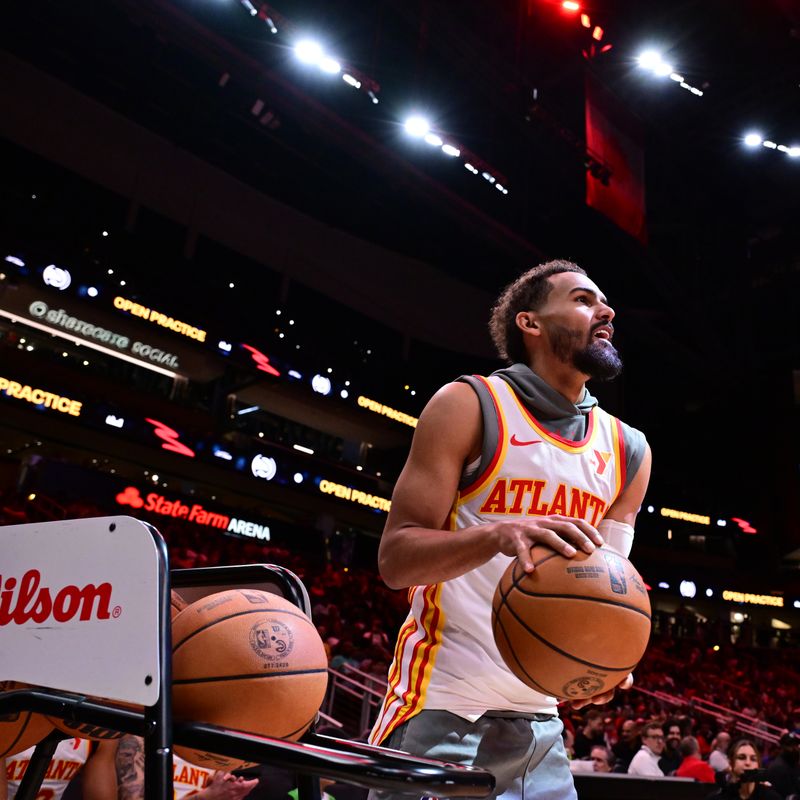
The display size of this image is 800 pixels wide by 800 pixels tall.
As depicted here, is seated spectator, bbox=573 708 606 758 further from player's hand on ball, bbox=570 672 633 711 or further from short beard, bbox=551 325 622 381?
player's hand on ball, bbox=570 672 633 711

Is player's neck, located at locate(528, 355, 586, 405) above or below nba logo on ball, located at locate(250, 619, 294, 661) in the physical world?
above

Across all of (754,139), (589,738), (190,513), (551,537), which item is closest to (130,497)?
(190,513)

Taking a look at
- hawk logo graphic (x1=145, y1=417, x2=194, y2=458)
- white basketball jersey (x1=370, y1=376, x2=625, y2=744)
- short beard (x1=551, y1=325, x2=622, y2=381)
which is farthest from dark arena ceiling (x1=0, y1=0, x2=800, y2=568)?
white basketball jersey (x1=370, y1=376, x2=625, y2=744)

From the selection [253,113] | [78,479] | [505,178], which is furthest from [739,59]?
[78,479]

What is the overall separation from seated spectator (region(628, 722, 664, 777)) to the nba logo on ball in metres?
6.83

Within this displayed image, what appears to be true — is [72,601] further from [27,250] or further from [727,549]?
[727,549]

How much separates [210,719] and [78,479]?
602 inches

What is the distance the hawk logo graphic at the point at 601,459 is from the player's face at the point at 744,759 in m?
6.07

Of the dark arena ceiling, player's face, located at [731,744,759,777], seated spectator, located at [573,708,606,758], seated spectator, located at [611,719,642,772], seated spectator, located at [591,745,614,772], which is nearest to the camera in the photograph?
player's face, located at [731,744,759,777]

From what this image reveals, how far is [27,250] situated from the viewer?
16.2 m

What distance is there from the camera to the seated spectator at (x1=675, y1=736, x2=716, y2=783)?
21.9 feet

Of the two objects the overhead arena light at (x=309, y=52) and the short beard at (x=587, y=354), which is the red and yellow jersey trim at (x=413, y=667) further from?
the overhead arena light at (x=309, y=52)

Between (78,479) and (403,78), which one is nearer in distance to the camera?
(403,78)

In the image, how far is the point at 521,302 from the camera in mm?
2680
